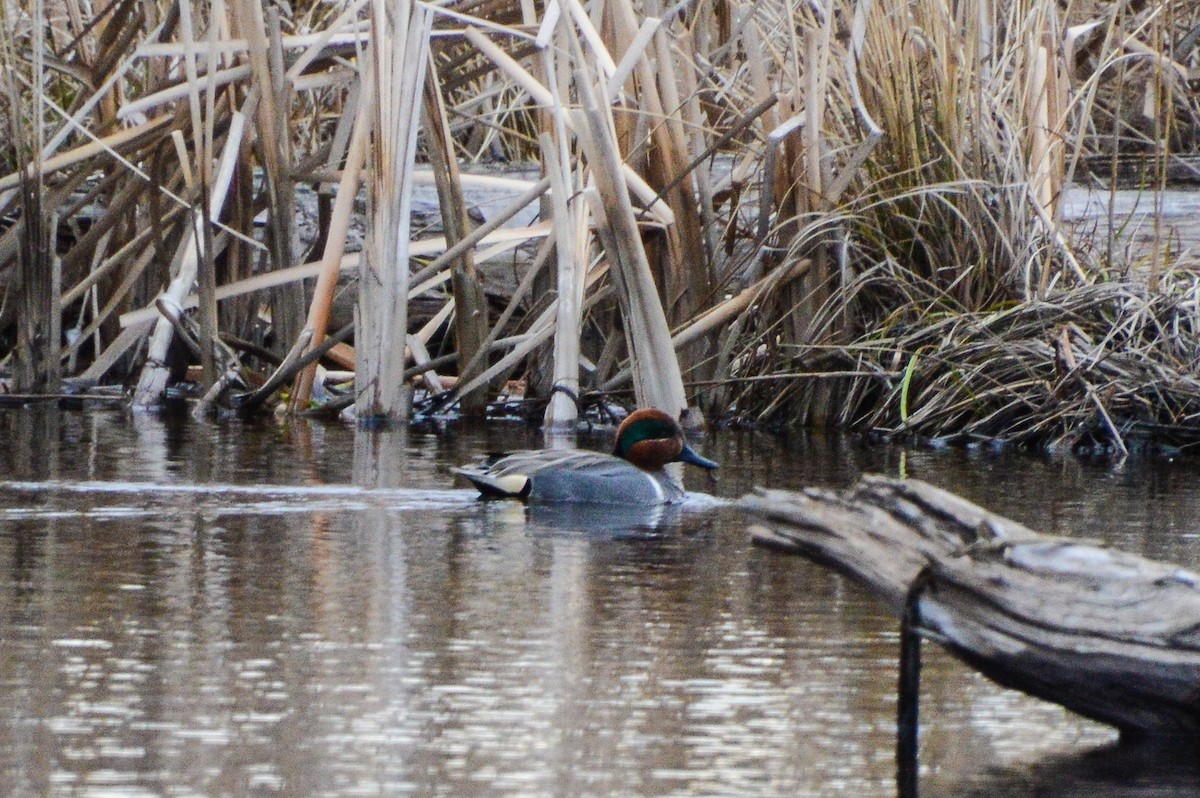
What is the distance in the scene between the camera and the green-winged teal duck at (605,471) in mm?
7242

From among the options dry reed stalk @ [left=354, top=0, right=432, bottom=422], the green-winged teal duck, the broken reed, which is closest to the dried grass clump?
the broken reed

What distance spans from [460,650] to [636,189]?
5145mm

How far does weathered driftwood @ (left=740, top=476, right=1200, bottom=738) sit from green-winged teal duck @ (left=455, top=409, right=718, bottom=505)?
3692mm

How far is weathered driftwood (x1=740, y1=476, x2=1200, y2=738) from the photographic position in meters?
3.45

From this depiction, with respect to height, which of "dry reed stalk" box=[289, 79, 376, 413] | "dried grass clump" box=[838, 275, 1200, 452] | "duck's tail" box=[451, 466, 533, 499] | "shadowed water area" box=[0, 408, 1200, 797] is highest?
"dry reed stalk" box=[289, 79, 376, 413]

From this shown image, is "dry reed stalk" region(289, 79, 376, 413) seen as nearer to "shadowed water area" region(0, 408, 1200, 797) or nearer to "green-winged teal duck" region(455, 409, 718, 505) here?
"shadowed water area" region(0, 408, 1200, 797)

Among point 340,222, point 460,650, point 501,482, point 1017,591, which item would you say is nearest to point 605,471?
point 501,482

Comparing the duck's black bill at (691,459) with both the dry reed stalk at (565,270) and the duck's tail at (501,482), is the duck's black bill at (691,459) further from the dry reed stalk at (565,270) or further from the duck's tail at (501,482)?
the dry reed stalk at (565,270)

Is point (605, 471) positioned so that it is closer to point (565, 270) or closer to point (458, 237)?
point (565, 270)

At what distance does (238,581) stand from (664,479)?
8.42 ft

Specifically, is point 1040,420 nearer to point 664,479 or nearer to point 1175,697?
point 664,479

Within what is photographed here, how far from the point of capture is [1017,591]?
11.3ft

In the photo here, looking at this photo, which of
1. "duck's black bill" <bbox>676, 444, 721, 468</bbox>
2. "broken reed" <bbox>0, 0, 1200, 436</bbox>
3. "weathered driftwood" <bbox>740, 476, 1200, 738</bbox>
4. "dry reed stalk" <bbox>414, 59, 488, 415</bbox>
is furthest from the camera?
"dry reed stalk" <bbox>414, 59, 488, 415</bbox>

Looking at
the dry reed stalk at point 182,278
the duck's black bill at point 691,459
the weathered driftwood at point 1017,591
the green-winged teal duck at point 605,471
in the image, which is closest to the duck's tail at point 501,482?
the green-winged teal duck at point 605,471
